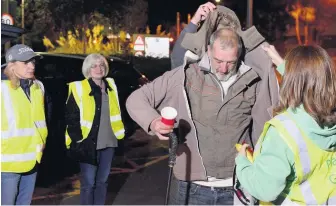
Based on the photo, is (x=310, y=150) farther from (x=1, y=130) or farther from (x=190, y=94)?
(x=1, y=130)

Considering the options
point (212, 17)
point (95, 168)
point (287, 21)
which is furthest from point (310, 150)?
point (287, 21)

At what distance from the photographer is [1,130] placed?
414 centimetres

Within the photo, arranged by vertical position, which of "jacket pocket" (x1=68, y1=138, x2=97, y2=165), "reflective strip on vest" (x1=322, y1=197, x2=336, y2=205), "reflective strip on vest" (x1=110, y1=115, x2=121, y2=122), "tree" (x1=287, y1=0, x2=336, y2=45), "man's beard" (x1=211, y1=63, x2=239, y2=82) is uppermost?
"tree" (x1=287, y1=0, x2=336, y2=45)

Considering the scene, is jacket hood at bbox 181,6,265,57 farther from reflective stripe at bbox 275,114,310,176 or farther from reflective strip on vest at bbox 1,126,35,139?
reflective strip on vest at bbox 1,126,35,139

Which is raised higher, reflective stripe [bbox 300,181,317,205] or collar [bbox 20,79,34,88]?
collar [bbox 20,79,34,88]

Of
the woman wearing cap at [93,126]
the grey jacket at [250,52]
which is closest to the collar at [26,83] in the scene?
the woman wearing cap at [93,126]

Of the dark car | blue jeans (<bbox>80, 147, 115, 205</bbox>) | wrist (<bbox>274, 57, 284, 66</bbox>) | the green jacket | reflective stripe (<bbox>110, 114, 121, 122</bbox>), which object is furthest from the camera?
the dark car

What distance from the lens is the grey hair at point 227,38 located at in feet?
9.86

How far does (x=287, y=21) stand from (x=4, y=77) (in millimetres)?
26497

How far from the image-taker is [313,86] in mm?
2135

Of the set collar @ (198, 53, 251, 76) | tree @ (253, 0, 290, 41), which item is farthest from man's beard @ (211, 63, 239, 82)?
tree @ (253, 0, 290, 41)

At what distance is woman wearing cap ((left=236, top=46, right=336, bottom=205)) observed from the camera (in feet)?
6.88

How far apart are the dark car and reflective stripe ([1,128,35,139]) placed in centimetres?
249

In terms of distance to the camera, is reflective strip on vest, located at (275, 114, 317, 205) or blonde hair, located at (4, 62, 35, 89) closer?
reflective strip on vest, located at (275, 114, 317, 205)
